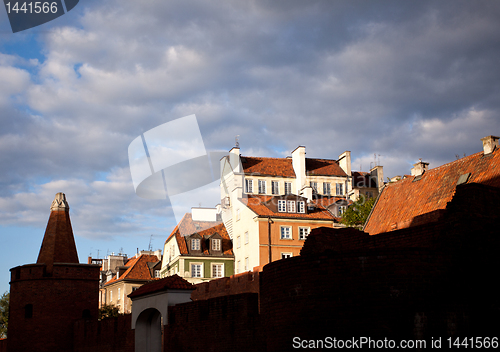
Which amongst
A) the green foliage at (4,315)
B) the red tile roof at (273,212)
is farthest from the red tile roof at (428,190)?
the green foliage at (4,315)

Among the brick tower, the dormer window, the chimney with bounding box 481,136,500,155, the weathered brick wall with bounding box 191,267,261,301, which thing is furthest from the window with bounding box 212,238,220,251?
the chimney with bounding box 481,136,500,155

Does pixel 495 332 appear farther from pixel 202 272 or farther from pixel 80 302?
pixel 202 272

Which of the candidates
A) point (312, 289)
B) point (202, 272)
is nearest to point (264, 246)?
point (202, 272)

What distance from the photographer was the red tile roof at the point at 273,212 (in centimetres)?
5006

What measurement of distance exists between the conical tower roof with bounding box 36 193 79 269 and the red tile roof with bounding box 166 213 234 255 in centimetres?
2122

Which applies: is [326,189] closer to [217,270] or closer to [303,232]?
[303,232]

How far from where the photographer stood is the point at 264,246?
160 ft

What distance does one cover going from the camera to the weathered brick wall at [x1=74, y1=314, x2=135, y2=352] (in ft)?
77.2

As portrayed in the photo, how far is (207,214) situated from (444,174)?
1515 inches

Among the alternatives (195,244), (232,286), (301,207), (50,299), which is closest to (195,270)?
Result: (195,244)

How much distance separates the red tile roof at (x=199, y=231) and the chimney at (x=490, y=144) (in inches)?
1253

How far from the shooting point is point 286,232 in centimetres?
4991

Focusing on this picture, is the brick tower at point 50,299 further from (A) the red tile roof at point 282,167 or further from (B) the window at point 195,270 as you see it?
(A) the red tile roof at point 282,167

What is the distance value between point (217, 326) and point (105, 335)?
12125mm
